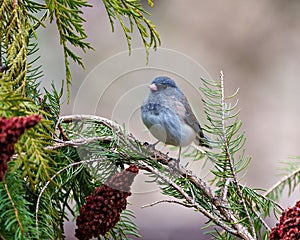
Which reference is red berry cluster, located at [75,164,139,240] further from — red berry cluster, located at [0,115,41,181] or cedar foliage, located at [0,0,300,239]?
red berry cluster, located at [0,115,41,181]

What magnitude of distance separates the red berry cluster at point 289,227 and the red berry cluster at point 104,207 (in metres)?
0.14

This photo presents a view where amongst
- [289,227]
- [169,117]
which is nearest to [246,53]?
[169,117]

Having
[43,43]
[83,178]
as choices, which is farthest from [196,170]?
[43,43]

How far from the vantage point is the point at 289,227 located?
47 centimetres

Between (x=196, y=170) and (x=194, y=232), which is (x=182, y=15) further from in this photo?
(x=196, y=170)

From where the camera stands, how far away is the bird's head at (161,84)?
0.73m

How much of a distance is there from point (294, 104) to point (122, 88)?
230 cm

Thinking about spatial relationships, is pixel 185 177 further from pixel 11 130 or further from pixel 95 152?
pixel 11 130

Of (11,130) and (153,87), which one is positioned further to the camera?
(153,87)

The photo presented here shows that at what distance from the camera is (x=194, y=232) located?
2.20m

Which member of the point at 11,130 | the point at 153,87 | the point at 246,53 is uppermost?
the point at 246,53

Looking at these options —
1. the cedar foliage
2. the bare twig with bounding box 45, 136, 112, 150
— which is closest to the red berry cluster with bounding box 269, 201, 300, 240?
the cedar foliage

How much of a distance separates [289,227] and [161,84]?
336 millimetres

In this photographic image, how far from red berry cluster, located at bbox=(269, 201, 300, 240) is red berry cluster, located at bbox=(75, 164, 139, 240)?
0.46ft
